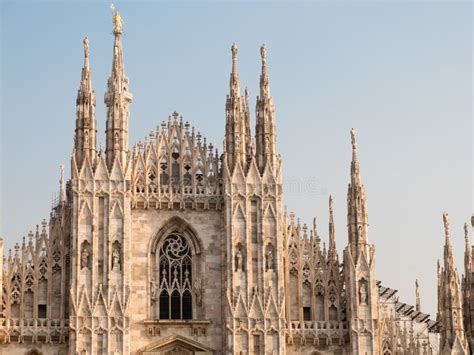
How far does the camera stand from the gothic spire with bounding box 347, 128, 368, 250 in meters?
37.5

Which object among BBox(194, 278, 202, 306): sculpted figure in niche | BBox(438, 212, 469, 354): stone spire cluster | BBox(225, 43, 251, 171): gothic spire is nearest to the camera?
BBox(438, 212, 469, 354): stone spire cluster

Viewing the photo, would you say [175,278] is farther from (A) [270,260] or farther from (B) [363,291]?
(B) [363,291]

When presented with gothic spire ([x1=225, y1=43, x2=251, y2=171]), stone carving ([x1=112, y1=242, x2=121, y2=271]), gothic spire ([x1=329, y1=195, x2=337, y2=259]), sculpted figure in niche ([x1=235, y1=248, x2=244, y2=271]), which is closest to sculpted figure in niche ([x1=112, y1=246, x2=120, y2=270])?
stone carving ([x1=112, y1=242, x2=121, y2=271])

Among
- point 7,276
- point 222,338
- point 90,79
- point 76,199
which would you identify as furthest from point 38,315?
point 90,79

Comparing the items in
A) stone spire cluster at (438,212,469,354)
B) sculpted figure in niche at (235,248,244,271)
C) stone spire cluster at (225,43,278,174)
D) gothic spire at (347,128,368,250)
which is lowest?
stone spire cluster at (438,212,469,354)

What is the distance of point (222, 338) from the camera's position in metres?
36.6

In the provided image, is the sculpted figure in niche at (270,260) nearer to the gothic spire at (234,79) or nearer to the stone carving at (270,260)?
the stone carving at (270,260)

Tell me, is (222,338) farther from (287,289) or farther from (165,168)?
(165,168)

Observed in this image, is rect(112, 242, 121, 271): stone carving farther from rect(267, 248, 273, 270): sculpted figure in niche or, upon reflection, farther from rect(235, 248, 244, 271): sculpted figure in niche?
rect(267, 248, 273, 270): sculpted figure in niche

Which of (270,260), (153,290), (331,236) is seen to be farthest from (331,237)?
(153,290)

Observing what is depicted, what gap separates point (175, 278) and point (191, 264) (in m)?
0.82

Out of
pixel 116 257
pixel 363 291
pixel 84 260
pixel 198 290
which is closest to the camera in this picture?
pixel 84 260

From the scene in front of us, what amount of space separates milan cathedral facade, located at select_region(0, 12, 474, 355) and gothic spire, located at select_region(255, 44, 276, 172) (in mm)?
51

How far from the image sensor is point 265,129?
38.2 meters
